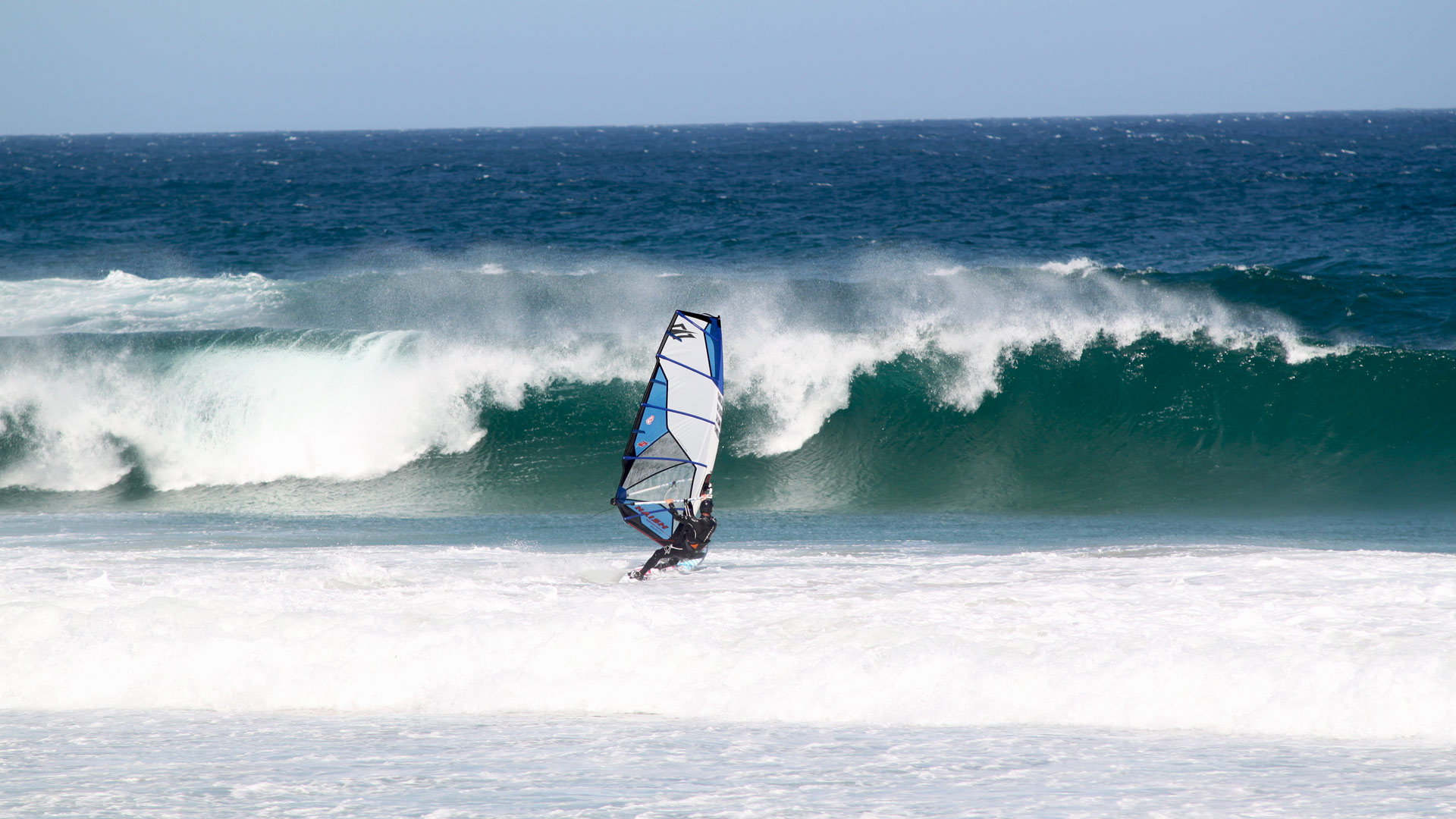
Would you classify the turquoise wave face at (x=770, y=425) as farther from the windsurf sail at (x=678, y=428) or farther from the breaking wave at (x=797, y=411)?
the windsurf sail at (x=678, y=428)

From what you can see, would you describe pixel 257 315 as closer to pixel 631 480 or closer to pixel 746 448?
pixel 746 448

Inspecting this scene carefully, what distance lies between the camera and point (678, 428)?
616 centimetres

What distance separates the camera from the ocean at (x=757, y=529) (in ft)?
13.9

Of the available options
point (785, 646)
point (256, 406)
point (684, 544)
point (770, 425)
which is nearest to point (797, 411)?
point (770, 425)

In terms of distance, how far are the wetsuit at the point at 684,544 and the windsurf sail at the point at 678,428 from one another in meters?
0.09

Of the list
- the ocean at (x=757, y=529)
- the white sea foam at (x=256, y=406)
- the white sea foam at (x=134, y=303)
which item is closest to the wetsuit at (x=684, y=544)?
the ocean at (x=757, y=529)

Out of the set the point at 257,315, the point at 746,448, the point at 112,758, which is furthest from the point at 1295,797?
the point at 257,315

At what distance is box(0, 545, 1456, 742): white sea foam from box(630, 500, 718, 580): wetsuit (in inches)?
6.4

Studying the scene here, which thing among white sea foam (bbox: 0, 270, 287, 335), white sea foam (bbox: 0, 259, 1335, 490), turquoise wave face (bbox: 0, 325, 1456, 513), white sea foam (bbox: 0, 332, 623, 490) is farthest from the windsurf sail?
white sea foam (bbox: 0, 270, 287, 335)

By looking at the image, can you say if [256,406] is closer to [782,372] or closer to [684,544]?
[782,372]

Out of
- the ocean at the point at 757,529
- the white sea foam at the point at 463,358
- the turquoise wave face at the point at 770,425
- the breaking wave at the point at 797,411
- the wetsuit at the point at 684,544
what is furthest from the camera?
the white sea foam at the point at 463,358

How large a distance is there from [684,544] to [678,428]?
2.37 feet

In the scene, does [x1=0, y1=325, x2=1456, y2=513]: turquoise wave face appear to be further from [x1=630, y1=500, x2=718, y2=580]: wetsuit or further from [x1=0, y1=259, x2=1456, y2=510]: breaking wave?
[x1=630, y1=500, x2=718, y2=580]: wetsuit

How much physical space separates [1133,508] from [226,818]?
8024mm
